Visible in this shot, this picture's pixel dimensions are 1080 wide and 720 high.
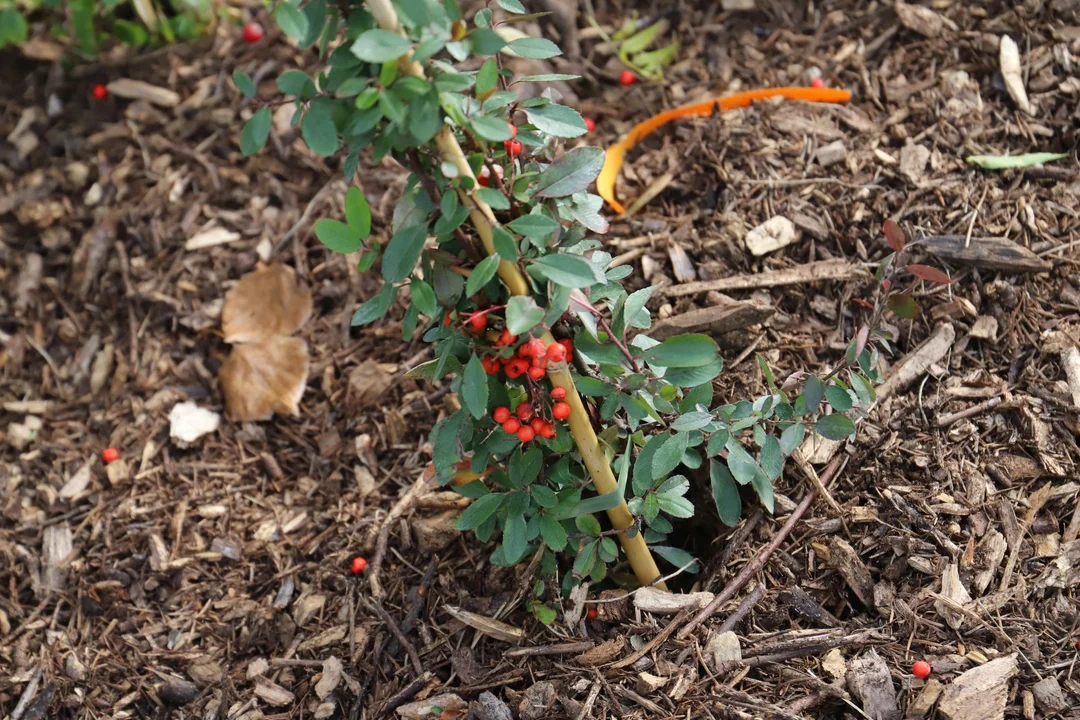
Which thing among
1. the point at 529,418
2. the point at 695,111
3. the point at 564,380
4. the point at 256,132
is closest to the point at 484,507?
the point at 529,418

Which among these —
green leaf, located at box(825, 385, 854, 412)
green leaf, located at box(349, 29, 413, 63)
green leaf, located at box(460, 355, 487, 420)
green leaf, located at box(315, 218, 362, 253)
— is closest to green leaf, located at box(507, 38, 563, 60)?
green leaf, located at box(349, 29, 413, 63)

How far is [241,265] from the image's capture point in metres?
3.29

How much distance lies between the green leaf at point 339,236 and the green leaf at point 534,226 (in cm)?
29

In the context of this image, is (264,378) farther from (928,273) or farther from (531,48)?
(928,273)

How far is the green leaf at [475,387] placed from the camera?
5.73 ft

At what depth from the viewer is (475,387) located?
1.75 m

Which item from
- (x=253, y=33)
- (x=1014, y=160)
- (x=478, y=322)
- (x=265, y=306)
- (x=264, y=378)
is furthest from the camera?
(x=253, y=33)

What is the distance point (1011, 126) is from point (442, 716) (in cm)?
234

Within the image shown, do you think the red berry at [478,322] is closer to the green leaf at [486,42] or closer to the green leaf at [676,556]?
the green leaf at [486,42]

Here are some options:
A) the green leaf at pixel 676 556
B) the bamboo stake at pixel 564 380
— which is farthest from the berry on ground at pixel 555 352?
the green leaf at pixel 676 556

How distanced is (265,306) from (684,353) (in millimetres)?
1791

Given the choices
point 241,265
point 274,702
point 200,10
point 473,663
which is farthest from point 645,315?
point 200,10

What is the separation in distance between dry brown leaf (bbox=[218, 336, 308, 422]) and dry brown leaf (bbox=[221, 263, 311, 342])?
0.05m

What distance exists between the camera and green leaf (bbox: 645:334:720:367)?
72.7 inches
